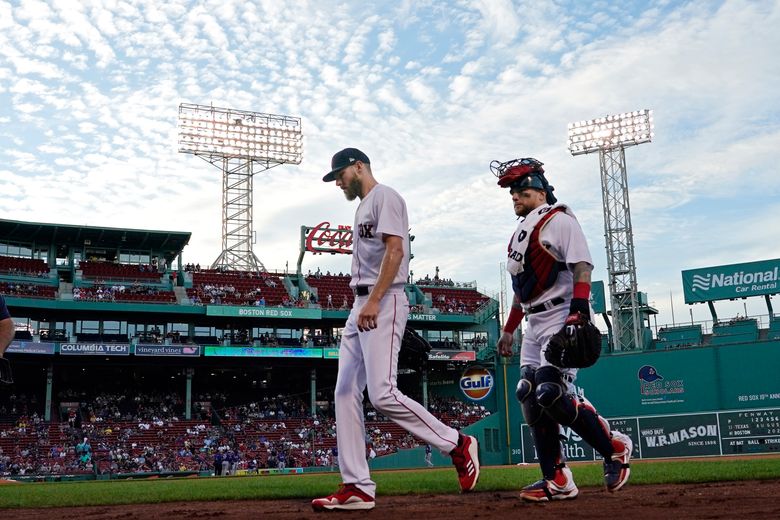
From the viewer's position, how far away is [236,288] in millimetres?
43406

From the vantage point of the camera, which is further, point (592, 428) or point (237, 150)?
point (237, 150)

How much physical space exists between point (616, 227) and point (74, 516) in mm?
37863

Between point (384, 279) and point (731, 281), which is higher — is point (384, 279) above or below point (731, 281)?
below

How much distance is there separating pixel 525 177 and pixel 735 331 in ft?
123

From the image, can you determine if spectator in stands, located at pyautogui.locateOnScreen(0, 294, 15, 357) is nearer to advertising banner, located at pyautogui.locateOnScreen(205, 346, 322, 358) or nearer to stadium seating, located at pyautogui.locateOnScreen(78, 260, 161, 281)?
advertising banner, located at pyautogui.locateOnScreen(205, 346, 322, 358)

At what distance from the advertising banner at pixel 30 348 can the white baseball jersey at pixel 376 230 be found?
33.0 m

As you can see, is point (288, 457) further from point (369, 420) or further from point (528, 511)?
point (528, 511)

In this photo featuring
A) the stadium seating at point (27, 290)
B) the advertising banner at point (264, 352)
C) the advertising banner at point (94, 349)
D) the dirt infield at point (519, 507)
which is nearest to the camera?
the dirt infield at point (519, 507)

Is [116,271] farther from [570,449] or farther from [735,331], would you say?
[735,331]

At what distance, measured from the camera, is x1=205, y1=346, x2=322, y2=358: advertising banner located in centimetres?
3866

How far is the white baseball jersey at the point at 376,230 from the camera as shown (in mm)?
5316

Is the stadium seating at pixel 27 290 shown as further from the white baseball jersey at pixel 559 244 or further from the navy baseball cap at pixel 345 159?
the white baseball jersey at pixel 559 244

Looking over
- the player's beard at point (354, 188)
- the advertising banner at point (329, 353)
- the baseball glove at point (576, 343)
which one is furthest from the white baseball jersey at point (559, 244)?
the advertising banner at point (329, 353)

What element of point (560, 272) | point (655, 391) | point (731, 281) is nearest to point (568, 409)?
point (560, 272)
